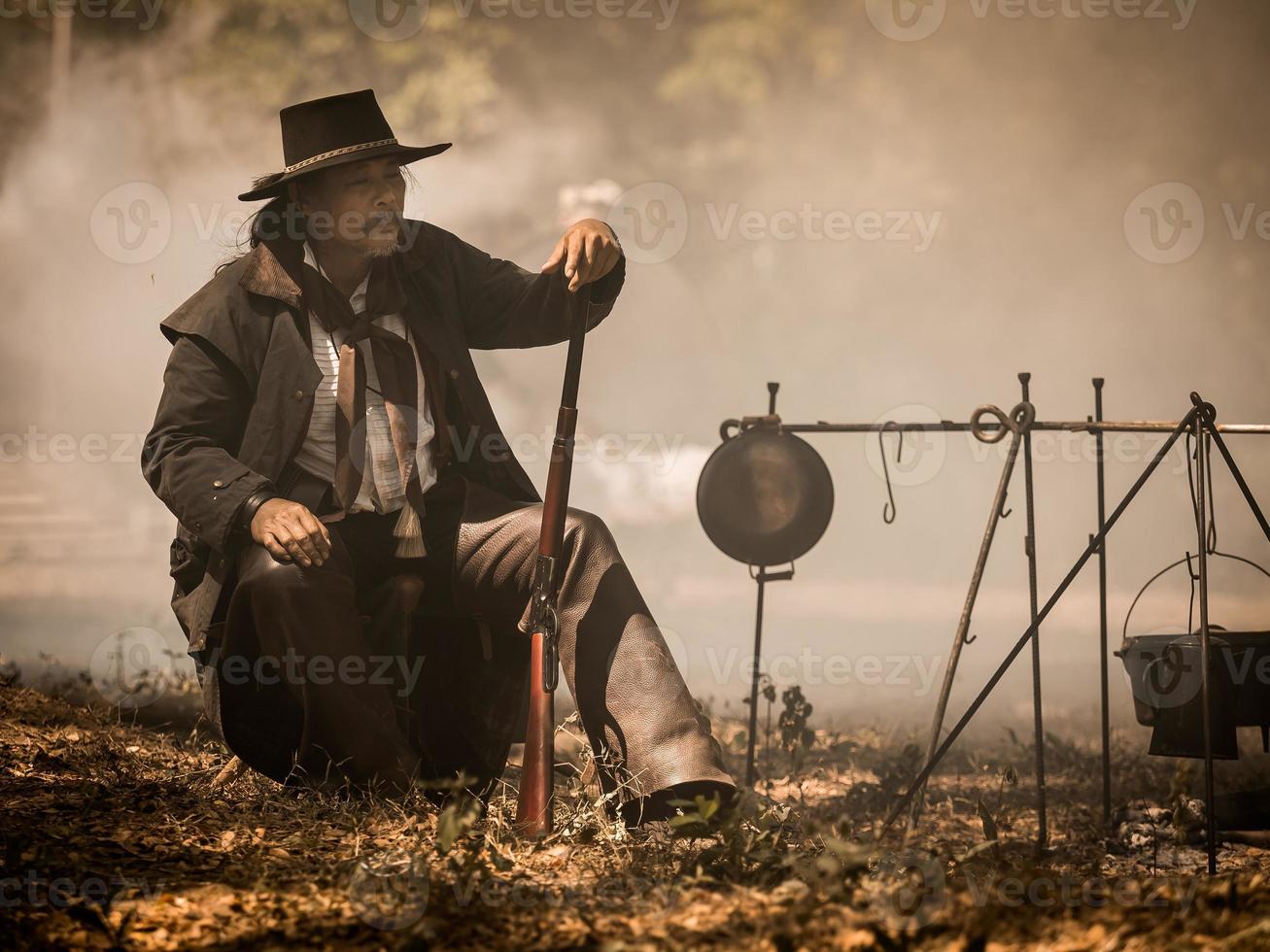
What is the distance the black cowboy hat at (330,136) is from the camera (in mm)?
3756

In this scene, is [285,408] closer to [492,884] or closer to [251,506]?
[251,506]

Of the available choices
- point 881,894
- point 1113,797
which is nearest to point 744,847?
point 881,894

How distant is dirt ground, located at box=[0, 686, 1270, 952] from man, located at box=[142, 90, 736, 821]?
0.23 m

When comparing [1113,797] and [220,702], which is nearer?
[220,702]

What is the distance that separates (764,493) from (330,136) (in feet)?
9.32

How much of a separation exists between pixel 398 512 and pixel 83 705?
2.78m

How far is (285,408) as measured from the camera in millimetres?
3699

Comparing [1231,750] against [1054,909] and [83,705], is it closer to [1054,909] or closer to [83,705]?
[1054,909]

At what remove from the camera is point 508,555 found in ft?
12.1

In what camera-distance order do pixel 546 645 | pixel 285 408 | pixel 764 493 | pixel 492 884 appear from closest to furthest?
pixel 492 884
pixel 546 645
pixel 285 408
pixel 764 493

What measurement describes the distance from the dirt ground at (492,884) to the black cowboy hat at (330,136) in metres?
2.05

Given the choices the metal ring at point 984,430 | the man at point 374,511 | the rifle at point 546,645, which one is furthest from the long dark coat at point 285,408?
the metal ring at point 984,430

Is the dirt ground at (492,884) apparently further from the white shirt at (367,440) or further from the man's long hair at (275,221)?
the man's long hair at (275,221)

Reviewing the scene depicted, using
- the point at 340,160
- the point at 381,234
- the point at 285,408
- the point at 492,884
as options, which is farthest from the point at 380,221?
the point at 492,884
